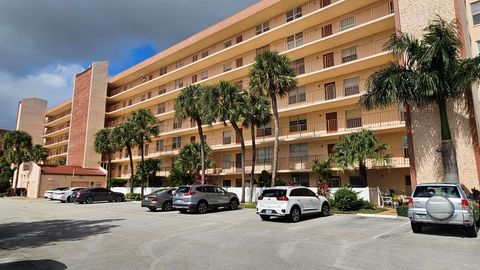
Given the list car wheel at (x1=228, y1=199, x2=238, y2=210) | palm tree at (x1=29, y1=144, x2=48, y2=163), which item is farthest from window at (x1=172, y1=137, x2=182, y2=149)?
palm tree at (x1=29, y1=144, x2=48, y2=163)

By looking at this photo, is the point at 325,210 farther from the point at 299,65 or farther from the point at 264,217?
the point at 299,65

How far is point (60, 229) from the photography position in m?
14.5

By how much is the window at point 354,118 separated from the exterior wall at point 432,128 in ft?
23.9

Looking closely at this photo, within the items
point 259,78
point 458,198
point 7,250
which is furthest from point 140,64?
point 458,198

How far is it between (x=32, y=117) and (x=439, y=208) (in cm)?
8745

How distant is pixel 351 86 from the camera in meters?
29.4

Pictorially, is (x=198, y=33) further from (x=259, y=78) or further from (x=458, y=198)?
(x=458, y=198)

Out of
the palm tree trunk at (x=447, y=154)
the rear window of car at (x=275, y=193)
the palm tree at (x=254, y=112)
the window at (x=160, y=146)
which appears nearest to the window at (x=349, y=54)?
the palm tree at (x=254, y=112)

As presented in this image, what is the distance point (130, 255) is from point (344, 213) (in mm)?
14305

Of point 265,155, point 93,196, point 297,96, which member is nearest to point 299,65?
point 297,96

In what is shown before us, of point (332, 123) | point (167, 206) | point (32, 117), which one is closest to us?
point (167, 206)

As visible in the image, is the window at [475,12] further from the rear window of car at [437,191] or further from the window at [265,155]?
the window at [265,155]

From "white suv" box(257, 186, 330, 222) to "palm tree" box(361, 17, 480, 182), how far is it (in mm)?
7058

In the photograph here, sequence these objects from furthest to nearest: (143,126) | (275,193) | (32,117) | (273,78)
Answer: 1. (32,117)
2. (143,126)
3. (273,78)
4. (275,193)
